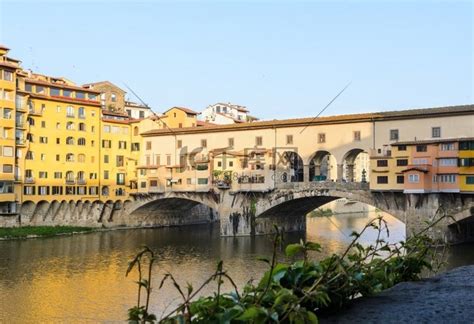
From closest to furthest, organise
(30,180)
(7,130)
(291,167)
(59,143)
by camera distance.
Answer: (7,130)
(30,180)
(291,167)
(59,143)

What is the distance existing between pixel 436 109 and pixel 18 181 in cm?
3678

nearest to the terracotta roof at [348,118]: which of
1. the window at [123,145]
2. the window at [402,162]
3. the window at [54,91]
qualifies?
the window at [402,162]

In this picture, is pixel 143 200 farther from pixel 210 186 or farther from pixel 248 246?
pixel 248 246

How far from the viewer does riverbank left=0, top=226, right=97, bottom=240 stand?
45.0 meters

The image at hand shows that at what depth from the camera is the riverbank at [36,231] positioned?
1772 inches

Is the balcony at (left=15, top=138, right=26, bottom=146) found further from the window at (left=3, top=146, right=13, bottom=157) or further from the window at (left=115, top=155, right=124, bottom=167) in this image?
the window at (left=115, top=155, right=124, bottom=167)

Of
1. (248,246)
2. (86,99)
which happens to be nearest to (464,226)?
(248,246)

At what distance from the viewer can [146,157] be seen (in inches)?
2362

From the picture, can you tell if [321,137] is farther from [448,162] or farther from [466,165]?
[466,165]

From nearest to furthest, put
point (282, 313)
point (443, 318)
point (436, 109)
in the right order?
point (282, 313)
point (443, 318)
point (436, 109)

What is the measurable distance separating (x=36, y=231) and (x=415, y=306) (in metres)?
47.6

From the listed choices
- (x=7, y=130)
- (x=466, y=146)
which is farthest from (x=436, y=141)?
(x=7, y=130)

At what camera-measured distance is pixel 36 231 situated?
47.3m

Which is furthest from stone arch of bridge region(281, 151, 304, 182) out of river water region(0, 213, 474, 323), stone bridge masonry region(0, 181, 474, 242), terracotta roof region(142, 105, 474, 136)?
river water region(0, 213, 474, 323)
